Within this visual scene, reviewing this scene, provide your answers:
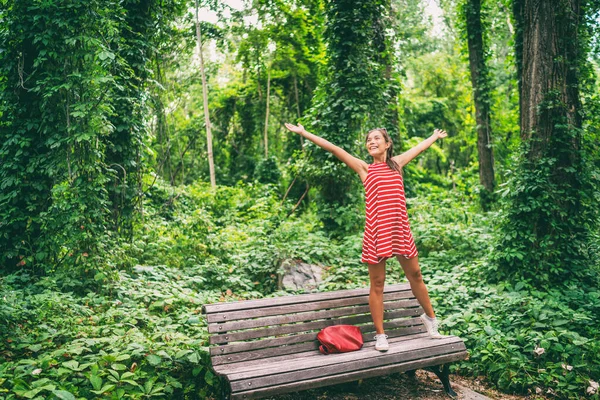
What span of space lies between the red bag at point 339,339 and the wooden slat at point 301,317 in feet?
0.53

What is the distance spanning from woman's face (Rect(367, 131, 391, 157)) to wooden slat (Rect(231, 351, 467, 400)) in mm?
1850

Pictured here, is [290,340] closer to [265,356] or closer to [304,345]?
[304,345]

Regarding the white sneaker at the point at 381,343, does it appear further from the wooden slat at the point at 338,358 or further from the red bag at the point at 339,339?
the red bag at the point at 339,339


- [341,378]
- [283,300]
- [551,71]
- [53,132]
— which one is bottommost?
[341,378]

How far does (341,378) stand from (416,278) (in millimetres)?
1188

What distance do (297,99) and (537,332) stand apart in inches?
657

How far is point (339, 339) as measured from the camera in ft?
13.0

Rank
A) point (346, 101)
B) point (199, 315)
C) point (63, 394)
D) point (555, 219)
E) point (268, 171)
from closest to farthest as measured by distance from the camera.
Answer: point (63, 394) → point (199, 315) → point (555, 219) → point (346, 101) → point (268, 171)

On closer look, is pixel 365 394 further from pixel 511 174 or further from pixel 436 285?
pixel 511 174

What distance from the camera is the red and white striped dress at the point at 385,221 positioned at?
12.9 ft

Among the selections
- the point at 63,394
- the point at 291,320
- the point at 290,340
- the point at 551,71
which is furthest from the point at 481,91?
the point at 63,394

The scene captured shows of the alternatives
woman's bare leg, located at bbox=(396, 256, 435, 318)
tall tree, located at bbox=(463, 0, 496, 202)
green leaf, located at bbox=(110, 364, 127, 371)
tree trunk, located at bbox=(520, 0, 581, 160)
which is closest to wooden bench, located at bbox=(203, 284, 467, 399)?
woman's bare leg, located at bbox=(396, 256, 435, 318)

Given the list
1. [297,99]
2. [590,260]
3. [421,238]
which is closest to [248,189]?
[297,99]

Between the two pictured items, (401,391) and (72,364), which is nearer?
(72,364)
